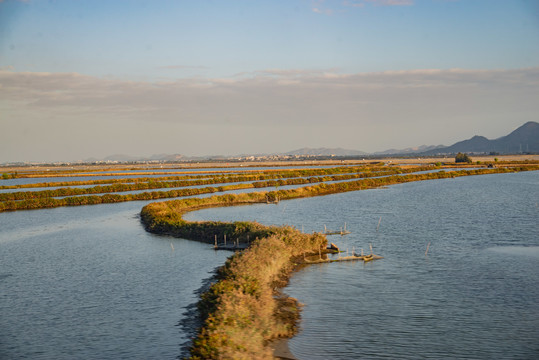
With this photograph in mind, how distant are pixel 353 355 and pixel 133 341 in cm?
907

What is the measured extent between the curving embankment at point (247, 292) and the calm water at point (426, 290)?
1.18 m

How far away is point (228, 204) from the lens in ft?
238

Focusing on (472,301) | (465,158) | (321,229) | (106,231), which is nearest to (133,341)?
(472,301)

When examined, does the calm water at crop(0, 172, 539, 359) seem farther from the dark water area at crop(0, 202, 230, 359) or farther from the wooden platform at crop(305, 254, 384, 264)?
the wooden platform at crop(305, 254, 384, 264)

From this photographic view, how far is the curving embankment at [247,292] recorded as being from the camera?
16.4 metres

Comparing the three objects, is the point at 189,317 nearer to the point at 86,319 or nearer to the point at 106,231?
the point at 86,319

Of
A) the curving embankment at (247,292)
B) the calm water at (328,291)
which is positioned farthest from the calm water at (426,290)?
the curving embankment at (247,292)

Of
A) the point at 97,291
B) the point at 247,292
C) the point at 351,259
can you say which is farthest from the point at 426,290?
the point at 97,291

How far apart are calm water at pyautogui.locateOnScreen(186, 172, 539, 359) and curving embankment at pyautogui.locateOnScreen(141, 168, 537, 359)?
1179mm

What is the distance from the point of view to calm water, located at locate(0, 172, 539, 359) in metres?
19.7

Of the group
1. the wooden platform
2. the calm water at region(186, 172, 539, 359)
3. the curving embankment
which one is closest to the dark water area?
the curving embankment

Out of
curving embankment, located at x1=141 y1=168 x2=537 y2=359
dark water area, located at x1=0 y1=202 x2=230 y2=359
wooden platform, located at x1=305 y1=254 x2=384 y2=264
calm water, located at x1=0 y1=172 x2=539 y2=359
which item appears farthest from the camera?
wooden platform, located at x1=305 y1=254 x2=384 y2=264

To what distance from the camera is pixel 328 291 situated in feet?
87.4

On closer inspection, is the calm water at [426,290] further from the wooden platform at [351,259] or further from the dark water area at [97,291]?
the dark water area at [97,291]
